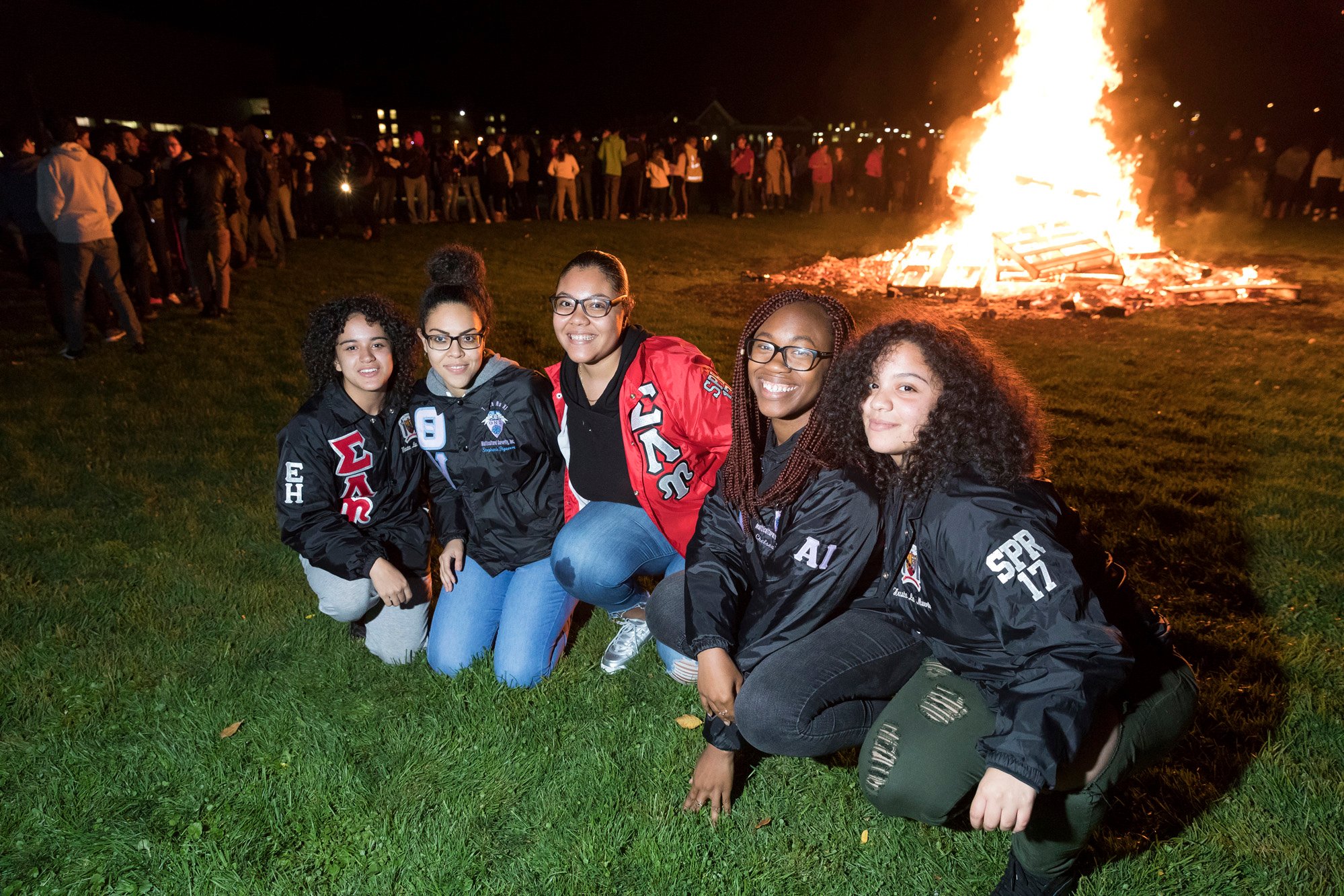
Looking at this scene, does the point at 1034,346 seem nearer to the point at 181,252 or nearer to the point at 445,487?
the point at 445,487

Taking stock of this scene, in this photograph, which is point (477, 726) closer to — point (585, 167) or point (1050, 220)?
point (1050, 220)

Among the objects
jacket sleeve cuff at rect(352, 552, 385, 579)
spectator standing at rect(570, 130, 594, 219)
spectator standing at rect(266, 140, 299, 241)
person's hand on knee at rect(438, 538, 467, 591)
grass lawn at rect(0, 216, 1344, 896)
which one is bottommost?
grass lawn at rect(0, 216, 1344, 896)

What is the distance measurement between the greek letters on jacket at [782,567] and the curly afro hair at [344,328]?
5.57 ft

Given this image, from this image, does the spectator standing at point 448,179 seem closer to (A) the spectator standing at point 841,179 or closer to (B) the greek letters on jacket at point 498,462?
(A) the spectator standing at point 841,179

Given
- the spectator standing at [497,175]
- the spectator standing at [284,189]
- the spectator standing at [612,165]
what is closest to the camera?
the spectator standing at [284,189]

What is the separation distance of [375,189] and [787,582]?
1653 cm

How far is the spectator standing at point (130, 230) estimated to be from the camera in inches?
349

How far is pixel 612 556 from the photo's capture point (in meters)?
3.34

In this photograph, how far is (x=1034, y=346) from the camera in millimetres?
8492

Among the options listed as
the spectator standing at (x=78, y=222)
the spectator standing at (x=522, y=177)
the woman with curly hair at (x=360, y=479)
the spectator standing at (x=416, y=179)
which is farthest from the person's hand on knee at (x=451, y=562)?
the spectator standing at (x=522, y=177)

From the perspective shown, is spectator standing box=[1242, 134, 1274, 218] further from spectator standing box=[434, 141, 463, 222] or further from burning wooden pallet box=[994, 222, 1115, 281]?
spectator standing box=[434, 141, 463, 222]

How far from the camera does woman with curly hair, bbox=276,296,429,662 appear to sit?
3.40 metres

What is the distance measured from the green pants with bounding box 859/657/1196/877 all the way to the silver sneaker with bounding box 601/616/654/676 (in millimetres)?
1364

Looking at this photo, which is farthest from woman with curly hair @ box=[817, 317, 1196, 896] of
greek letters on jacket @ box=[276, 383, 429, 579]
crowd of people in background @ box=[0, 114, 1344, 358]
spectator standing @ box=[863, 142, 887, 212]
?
spectator standing @ box=[863, 142, 887, 212]
